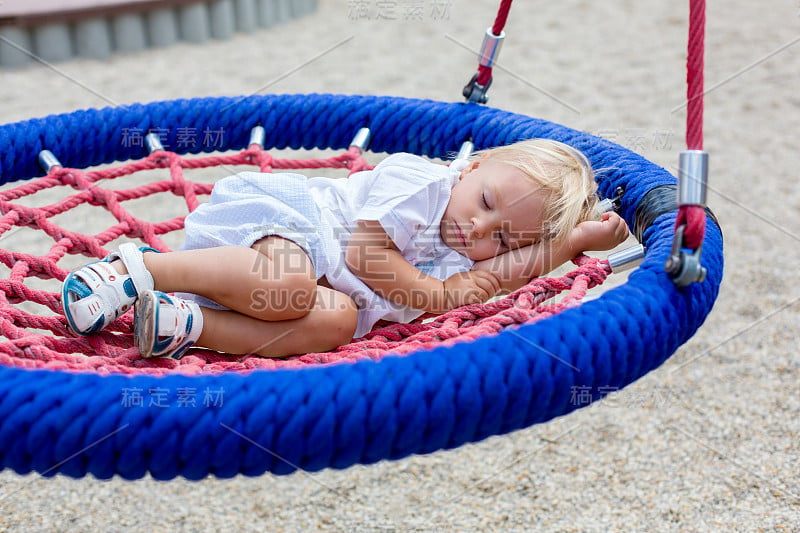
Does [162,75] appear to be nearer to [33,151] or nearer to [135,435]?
[33,151]

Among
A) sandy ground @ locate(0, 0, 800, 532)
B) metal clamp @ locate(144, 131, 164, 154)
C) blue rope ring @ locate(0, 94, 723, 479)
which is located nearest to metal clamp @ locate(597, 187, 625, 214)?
blue rope ring @ locate(0, 94, 723, 479)

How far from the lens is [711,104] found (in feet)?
9.12

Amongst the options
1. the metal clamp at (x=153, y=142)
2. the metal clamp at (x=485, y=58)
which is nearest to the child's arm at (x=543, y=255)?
the metal clamp at (x=485, y=58)

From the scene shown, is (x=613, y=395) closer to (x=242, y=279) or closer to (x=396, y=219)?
(x=396, y=219)

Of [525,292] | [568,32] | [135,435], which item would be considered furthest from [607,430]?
[568,32]

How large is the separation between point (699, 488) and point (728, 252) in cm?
84

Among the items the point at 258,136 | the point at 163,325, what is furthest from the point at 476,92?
the point at 163,325

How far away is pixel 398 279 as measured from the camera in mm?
941

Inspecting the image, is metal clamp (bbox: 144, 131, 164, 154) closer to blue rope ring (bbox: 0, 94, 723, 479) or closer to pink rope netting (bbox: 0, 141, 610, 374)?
pink rope netting (bbox: 0, 141, 610, 374)

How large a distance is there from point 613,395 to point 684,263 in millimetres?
831

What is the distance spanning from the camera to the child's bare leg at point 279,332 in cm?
90

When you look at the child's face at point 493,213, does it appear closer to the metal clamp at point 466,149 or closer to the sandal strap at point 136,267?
the metal clamp at point 466,149

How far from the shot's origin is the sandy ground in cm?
125

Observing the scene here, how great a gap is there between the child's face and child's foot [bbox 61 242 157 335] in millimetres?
365
